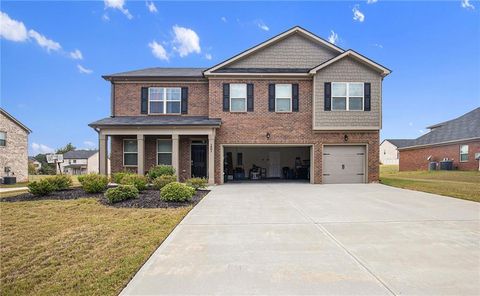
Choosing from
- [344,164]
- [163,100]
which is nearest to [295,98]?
[344,164]

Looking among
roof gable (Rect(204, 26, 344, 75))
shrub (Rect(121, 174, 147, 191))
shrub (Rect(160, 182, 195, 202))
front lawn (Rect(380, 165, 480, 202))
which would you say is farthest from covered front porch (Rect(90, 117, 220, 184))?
front lawn (Rect(380, 165, 480, 202))

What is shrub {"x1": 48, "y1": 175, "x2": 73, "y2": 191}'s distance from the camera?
10836 mm

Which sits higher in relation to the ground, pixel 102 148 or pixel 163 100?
pixel 163 100

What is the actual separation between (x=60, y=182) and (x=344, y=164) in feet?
46.7

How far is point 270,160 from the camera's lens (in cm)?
1955

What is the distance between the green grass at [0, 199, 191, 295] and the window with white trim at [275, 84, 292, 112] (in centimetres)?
928

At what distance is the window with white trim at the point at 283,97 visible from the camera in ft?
48.9

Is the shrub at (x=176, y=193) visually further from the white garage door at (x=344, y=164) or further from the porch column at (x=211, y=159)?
the white garage door at (x=344, y=164)

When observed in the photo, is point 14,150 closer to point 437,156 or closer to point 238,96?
point 238,96

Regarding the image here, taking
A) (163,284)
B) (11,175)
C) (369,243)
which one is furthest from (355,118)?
(11,175)

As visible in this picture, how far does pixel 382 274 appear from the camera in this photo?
3.52 meters

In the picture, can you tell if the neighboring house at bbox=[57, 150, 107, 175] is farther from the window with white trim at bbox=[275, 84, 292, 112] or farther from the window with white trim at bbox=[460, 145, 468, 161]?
the window with white trim at bbox=[460, 145, 468, 161]

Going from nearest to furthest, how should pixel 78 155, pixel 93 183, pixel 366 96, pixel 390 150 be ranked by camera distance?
pixel 93 183 → pixel 366 96 → pixel 390 150 → pixel 78 155

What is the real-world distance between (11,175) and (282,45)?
2309cm
